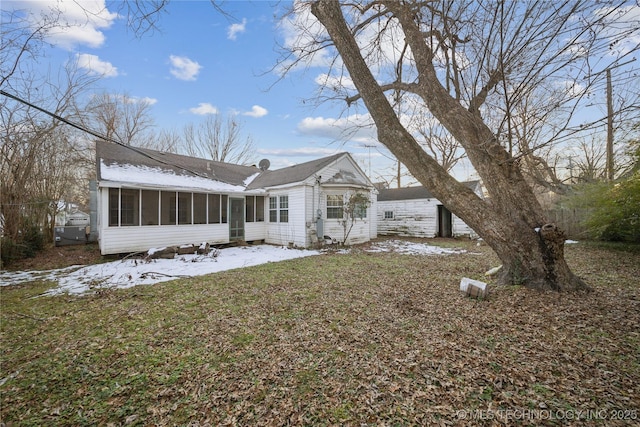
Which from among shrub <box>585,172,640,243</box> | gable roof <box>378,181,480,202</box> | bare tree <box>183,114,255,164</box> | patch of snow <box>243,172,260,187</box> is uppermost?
bare tree <box>183,114,255,164</box>

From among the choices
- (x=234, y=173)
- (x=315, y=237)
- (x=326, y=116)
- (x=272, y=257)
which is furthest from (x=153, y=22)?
Result: (x=234, y=173)

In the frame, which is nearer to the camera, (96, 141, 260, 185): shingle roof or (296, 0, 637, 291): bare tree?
(296, 0, 637, 291): bare tree

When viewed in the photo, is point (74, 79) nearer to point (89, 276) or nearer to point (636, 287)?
point (89, 276)

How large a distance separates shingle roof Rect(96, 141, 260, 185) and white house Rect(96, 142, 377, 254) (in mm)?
41

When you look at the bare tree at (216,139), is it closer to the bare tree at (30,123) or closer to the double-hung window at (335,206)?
the bare tree at (30,123)

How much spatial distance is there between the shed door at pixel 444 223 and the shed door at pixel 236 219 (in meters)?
12.1

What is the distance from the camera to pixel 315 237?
451 inches

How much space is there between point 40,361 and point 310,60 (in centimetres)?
667

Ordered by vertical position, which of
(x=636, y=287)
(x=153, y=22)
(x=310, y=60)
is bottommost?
(x=636, y=287)

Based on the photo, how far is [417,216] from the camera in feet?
53.6

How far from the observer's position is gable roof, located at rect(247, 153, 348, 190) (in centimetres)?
1174

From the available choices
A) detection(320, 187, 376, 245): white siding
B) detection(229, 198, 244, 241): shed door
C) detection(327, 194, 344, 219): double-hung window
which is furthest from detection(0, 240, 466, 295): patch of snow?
detection(327, 194, 344, 219): double-hung window

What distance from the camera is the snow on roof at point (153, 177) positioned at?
8883 millimetres

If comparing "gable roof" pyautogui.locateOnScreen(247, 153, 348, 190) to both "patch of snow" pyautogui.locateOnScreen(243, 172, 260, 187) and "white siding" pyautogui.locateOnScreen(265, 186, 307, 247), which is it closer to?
"patch of snow" pyautogui.locateOnScreen(243, 172, 260, 187)
